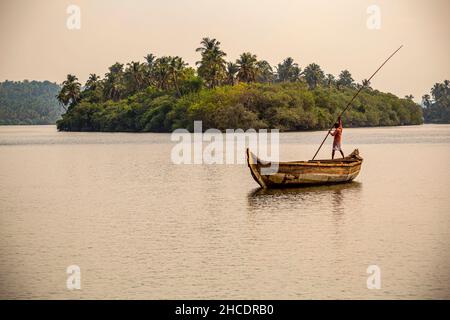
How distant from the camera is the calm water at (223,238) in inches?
592

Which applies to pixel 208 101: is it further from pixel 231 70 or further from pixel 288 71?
pixel 288 71

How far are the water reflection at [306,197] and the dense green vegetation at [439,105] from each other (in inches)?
6176

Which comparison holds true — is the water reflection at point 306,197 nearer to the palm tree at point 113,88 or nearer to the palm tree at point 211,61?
the palm tree at point 211,61

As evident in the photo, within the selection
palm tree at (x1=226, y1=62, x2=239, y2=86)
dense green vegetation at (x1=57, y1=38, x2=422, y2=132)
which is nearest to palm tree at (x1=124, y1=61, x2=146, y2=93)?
dense green vegetation at (x1=57, y1=38, x2=422, y2=132)

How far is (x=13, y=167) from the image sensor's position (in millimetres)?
45688

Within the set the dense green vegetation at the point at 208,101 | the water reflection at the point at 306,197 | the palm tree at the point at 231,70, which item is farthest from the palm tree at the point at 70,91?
the water reflection at the point at 306,197

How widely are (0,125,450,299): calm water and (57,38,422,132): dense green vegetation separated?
1999 inches

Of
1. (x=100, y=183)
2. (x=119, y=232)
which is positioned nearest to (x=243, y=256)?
(x=119, y=232)

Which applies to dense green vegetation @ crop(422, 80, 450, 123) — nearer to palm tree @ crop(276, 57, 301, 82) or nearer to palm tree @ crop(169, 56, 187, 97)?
palm tree @ crop(276, 57, 301, 82)

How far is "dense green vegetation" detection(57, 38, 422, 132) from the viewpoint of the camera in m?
96.1

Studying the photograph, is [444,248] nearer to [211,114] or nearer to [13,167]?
[13,167]

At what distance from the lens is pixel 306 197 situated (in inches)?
1074
